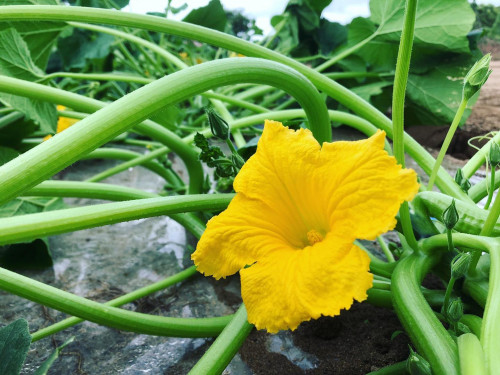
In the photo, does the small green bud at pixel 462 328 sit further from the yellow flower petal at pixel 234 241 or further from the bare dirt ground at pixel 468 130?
the bare dirt ground at pixel 468 130

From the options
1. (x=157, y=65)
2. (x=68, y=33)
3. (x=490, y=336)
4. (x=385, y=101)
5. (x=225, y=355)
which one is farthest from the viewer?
(x=157, y=65)

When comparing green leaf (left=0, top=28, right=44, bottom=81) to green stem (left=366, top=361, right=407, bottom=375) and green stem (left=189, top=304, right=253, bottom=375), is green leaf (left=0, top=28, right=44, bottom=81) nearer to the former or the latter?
green stem (left=189, top=304, right=253, bottom=375)

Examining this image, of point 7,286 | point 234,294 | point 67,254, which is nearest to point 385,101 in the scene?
point 234,294

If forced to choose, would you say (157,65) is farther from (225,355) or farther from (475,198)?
(225,355)

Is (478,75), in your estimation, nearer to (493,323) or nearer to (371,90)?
(493,323)

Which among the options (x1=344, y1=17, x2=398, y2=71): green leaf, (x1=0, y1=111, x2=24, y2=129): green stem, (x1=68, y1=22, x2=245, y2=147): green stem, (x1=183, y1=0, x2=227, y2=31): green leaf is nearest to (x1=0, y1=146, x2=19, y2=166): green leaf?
(x1=0, y1=111, x2=24, y2=129): green stem

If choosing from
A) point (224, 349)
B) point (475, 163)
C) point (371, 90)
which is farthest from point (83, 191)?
point (371, 90)
